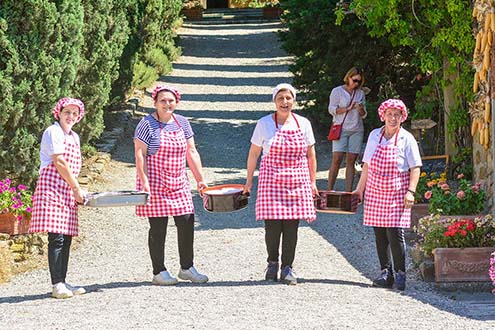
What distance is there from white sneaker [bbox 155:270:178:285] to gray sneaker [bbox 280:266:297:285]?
82 centimetres

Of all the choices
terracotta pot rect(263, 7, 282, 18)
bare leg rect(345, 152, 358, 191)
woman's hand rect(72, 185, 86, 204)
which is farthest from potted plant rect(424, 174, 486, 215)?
terracotta pot rect(263, 7, 282, 18)

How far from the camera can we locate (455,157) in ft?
40.5

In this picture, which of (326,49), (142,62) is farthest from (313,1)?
(142,62)

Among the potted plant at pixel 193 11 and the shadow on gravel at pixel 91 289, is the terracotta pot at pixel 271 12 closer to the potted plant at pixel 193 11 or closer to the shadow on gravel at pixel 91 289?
the potted plant at pixel 193 11

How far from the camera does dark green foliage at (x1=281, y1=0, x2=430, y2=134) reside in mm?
15406

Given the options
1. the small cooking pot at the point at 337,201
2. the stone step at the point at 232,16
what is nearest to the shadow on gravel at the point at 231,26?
the stone step at the point at 232,16

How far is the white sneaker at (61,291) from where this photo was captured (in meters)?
8.36

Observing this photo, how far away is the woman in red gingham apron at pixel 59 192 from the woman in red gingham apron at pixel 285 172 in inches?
53.2

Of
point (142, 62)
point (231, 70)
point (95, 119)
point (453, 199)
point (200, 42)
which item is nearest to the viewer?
point (453, 199)

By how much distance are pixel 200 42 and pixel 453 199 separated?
19.0 metres

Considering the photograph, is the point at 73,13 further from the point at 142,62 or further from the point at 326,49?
the point at 142,62

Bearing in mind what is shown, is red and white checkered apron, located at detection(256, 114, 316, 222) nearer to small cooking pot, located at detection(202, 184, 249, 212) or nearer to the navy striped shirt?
small cooking pot, located at detection(202, 184, 249, 212)

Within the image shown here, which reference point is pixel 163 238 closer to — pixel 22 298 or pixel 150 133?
pixel 150 133

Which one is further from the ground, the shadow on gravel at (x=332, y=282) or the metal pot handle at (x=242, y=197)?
the metal pot handle at (x=242, y=197)
